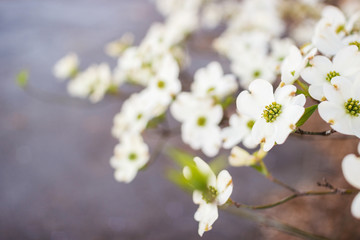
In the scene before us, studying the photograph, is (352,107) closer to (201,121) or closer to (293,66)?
(293,66)

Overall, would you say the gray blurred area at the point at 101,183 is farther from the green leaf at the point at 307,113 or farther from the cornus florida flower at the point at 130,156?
the green leaf at the point at 307,113

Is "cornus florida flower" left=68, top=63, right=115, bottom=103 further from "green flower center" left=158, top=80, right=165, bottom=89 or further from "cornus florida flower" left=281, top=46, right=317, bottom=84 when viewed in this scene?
"cornus florida flower" left=281, top=46, right=317, bottom=84

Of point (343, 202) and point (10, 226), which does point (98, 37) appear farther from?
point (343, 202)

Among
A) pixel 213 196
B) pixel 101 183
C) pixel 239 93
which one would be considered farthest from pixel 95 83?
pixel 101 183

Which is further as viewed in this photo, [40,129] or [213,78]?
[40,129]

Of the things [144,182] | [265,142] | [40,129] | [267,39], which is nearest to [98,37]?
[40,129]

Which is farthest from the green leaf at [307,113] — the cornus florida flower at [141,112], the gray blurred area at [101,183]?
the gray blurred area at [101,183]

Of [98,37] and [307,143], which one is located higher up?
[98,37]
